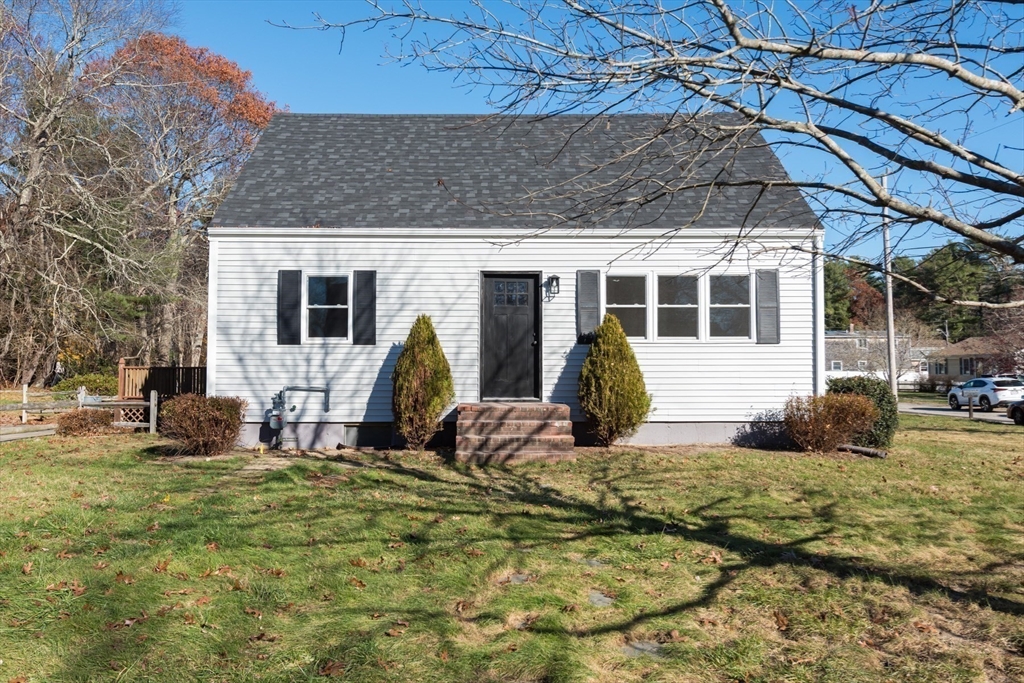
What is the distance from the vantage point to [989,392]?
30969mm

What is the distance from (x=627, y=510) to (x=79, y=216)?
1742 centimetres

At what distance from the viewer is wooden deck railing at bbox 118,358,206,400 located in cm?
1456

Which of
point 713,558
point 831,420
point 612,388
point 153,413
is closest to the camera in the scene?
point 713,558

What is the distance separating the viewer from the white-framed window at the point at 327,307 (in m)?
11.6

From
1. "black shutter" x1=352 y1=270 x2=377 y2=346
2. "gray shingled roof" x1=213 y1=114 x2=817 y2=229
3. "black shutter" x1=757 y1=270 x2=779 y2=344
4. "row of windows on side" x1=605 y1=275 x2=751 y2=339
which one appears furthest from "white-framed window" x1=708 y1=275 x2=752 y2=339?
"black shutter" x1=352 y1=270 x2=377 y2=346

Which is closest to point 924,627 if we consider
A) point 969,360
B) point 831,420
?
point 831,420

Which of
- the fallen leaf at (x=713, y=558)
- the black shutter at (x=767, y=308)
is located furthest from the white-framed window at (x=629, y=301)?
the fallen leaf at (x=713, y=558)

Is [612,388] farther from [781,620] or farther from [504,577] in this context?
[781,620]

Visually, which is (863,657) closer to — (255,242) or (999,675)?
(999,675)

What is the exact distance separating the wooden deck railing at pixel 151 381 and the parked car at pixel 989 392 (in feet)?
101

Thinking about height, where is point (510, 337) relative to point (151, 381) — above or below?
above

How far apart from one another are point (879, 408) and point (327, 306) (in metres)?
9.30

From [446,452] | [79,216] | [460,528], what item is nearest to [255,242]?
[446,452]

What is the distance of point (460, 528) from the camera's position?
21.1ft
